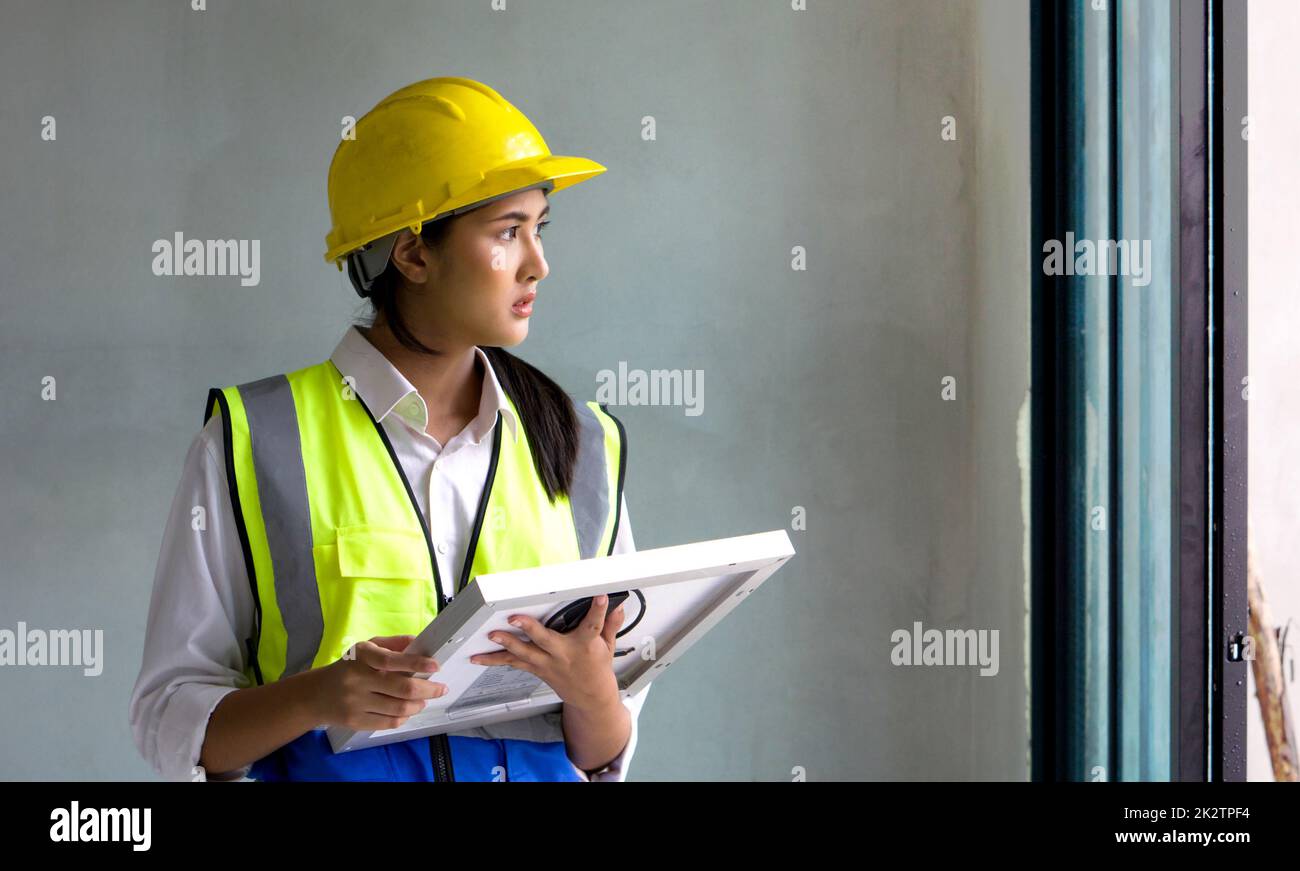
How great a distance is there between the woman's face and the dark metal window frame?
0.91 m

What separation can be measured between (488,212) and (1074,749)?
1528 mm

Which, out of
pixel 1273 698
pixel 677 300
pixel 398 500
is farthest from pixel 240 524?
pixel 1273 698

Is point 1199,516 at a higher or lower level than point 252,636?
higher

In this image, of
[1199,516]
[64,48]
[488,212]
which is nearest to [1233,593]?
[1199,516]

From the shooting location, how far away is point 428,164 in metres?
1.25

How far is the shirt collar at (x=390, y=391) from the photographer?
1.22 m

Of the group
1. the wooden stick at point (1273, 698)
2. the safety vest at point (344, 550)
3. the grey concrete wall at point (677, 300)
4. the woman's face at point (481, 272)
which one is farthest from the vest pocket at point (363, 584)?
the wooden stick at point (1273, 698)

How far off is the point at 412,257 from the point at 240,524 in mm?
336

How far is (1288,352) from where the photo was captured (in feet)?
5.49

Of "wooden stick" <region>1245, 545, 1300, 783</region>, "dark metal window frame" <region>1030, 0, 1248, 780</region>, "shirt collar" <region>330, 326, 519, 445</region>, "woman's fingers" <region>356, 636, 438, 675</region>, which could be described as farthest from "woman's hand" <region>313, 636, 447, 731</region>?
"wooden stick" <region>1245, 545, 1300, 783</region>
